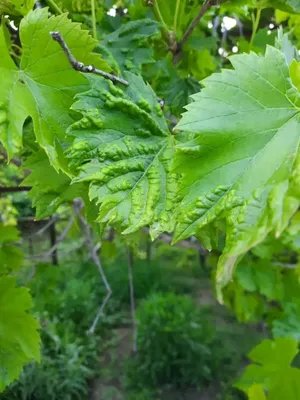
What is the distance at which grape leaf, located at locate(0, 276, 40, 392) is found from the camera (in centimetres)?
79

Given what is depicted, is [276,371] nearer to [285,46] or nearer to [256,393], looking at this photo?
[256,393]

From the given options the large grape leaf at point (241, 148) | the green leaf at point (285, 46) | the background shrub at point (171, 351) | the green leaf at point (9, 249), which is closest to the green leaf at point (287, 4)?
the green leaf at point (285, 46)

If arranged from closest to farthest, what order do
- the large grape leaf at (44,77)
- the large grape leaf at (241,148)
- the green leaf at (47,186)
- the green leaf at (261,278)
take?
the large grape leaf at (241,148) < the large grape leaf at (44,77) < the green leaf at (47,186) < the green leaf at (261,278)

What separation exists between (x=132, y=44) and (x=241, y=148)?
34 centimetres

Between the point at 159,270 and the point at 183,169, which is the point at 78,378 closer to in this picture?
the point at 159,270

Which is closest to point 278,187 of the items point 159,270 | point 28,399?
point 28,399

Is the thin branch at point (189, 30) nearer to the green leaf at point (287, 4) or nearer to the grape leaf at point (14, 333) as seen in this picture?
the green leaf at point (287, 4)

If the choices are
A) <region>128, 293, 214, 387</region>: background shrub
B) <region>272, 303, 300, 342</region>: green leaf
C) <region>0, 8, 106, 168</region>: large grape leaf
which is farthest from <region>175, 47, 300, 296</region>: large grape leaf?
<region>128, 293, 214, 387</region>: background shrub

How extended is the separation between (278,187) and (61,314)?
10.8 feet

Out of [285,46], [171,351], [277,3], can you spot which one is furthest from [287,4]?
[171,351]

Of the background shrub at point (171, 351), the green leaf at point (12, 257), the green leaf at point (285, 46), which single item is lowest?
the background shrub at point (171, 351)

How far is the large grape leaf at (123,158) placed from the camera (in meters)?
0.47

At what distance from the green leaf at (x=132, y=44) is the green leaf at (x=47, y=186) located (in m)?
0.18

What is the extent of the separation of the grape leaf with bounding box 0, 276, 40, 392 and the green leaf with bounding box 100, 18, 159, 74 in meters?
0.47
